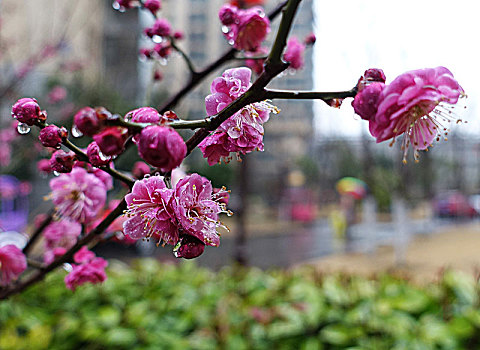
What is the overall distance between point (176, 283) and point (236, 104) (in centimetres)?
207

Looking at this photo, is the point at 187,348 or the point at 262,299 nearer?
the point at 187,348

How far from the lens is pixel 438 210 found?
685 cm

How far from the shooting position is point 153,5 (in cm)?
75

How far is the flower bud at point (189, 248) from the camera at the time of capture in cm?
37

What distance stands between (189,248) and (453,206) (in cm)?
710

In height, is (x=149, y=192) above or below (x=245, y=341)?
above

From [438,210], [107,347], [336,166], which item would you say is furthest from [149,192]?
[336,166]

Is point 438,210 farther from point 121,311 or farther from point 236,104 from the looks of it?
point 236,104

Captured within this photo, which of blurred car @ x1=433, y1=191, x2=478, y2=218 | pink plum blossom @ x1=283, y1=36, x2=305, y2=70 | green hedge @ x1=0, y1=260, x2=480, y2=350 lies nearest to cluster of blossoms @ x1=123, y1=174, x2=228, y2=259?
pink plum blossom @ x1=283, y1=36, x2=305, y2=70

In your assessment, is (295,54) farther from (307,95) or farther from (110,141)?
(110,141)

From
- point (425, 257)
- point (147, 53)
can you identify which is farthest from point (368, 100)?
point (425, 257)

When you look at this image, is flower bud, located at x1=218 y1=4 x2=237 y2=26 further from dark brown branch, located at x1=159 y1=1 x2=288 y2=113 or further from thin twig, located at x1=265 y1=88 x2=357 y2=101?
thin twig, located at x1=265 y1=88 x2=357 y2=101

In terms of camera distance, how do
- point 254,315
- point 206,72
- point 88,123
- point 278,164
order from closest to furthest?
point 88,123, point 206,72, point 254,315, point 278,164

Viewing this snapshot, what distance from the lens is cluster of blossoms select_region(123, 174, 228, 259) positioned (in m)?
0.37
